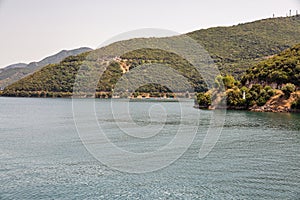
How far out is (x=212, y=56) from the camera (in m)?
160

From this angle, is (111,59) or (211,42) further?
(211,42)

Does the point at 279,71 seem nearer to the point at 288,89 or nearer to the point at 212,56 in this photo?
the point at 288,89

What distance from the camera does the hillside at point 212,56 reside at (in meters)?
150

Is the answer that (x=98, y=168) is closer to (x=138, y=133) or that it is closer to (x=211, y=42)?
(x=138, y=133)

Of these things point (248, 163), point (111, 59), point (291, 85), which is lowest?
point (248, 163)

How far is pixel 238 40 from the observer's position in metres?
174

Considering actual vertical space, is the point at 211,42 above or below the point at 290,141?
above

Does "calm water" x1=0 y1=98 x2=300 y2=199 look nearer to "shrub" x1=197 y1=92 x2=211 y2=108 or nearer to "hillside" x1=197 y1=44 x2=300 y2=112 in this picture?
"hillside" x1=197 y1=44 x2=300 y2=112

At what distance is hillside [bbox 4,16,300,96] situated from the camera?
150125 millimetres

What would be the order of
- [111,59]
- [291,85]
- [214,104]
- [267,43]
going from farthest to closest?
[267,43] → [111,59] → [214,104] → [291,85]

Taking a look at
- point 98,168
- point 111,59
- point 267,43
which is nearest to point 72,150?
point 98,168

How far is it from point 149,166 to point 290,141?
16134 mm

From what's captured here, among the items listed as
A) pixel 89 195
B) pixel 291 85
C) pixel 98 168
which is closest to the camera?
pixel 89 195

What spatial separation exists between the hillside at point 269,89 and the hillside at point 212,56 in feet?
171
